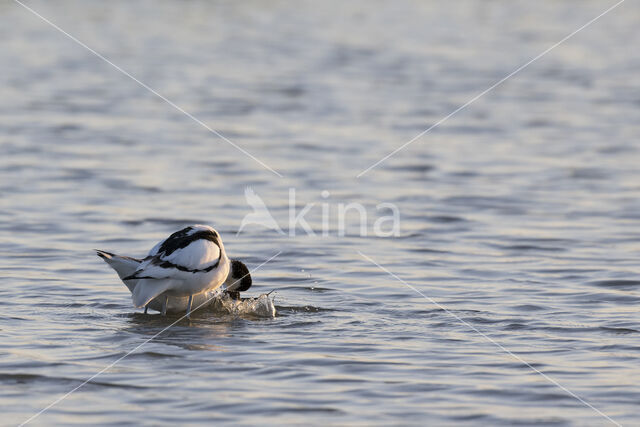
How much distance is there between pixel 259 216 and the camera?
14.0 m

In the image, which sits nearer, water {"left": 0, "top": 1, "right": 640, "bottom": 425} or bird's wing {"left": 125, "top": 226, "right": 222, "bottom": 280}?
water {"left": 0, "top": 1, "right": 640, "bottom": 425}

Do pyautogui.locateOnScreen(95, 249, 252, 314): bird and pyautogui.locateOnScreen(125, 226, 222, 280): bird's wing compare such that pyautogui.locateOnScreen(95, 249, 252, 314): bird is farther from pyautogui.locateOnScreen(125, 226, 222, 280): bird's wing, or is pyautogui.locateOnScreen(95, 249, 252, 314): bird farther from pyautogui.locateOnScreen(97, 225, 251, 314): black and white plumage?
pyautogui.locateOnScreen(125, 226, 222, 280): bird's wing

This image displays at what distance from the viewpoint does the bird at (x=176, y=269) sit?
9547 millimetres

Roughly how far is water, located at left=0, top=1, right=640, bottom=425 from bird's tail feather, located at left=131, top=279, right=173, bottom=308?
9.7 inches

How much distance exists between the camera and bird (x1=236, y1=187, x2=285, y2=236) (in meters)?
13.6

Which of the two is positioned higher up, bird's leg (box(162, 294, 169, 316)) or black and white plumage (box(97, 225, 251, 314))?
black and white plumage (box(97, 225, 251, 314))

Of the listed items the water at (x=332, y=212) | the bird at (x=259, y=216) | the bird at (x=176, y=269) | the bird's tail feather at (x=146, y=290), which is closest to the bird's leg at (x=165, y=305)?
the bird at (x=176, y=269)

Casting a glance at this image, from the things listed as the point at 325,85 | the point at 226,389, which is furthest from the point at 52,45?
the point at 226,389

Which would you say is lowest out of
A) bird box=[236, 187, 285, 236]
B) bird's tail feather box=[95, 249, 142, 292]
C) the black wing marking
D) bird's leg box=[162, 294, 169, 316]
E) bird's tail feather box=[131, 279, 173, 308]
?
bird's leg box=[162, 294, 169, 316]

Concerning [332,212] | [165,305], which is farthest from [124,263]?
[332,212]

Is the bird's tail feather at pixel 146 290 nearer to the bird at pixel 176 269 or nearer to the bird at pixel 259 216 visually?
the bird at pixel 176 269

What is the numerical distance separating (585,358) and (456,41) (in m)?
19.8
